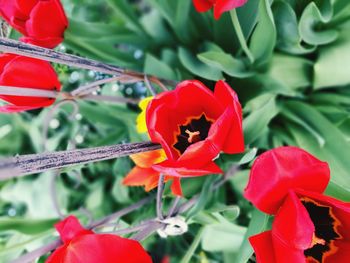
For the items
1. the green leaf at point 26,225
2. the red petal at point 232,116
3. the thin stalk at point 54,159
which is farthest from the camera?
the green leaf at point 26,225

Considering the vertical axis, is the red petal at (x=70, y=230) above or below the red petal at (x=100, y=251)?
below

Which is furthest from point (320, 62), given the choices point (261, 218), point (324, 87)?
point (261, 218)

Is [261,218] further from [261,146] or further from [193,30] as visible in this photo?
[193,30]

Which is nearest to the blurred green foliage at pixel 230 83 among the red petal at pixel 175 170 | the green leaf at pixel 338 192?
the green leaf at pixel 338 192

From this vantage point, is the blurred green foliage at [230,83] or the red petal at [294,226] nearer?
the red petal at [294,226]

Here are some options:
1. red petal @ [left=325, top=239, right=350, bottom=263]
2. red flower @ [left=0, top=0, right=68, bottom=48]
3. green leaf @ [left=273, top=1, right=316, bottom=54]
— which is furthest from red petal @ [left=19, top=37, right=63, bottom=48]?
red petal @ [left=325, top=239, right=350, bottom=263]

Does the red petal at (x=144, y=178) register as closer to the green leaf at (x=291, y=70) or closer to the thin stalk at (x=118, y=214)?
the thin stalk at (x=118, y=214)

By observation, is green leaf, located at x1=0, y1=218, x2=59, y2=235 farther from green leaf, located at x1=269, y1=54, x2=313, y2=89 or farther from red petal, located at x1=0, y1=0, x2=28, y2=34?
green leaf, located at x1=269, y1=54, x2=313, y2=89

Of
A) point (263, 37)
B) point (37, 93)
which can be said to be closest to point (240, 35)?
point (263, 37)

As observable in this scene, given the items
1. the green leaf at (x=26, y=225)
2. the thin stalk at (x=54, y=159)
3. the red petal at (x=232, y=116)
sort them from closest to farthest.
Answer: the thin stalk at (x=54, y=159)
the red petal at (x=232, y=116)
the green leaf at (x=26, y=225)
